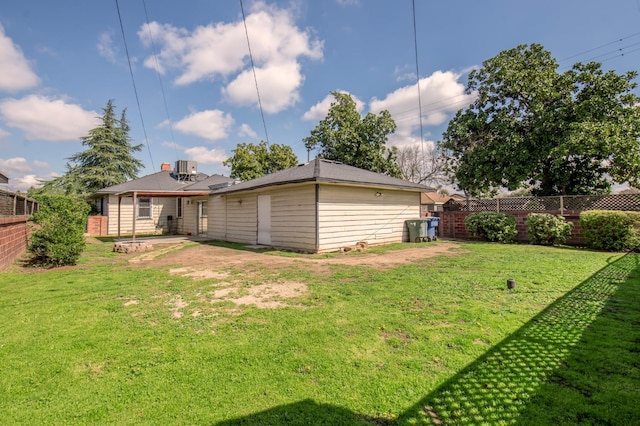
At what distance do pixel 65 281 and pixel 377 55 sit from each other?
12.3m

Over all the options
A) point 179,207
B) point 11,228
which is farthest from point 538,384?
point 179,207

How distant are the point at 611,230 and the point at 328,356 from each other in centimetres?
1164

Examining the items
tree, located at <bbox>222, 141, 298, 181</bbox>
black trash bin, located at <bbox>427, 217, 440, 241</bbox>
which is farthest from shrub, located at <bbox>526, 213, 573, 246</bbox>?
tree, located at <bbox>222, 141, 298, 181</bbox>

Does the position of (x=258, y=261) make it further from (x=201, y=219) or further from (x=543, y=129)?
(x=543, y=129)

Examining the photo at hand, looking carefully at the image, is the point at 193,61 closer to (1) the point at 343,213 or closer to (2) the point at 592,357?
(1) the point at 343,213

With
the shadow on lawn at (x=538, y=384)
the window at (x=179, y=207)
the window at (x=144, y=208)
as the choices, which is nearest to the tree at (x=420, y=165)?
the window at (x=179, y=207)

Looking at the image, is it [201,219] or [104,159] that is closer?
[201,219]

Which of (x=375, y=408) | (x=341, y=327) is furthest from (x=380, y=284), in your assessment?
(x=375, y=408)

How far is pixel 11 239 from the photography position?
7391 mm

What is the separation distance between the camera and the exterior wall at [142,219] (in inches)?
698

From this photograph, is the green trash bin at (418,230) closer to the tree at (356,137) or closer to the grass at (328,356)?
the grass at (328,356)

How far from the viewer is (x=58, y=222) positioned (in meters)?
7.36

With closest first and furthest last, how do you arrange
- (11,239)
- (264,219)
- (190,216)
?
(11,239), (264,219), (190,216)

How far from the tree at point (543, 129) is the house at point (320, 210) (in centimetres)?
584
